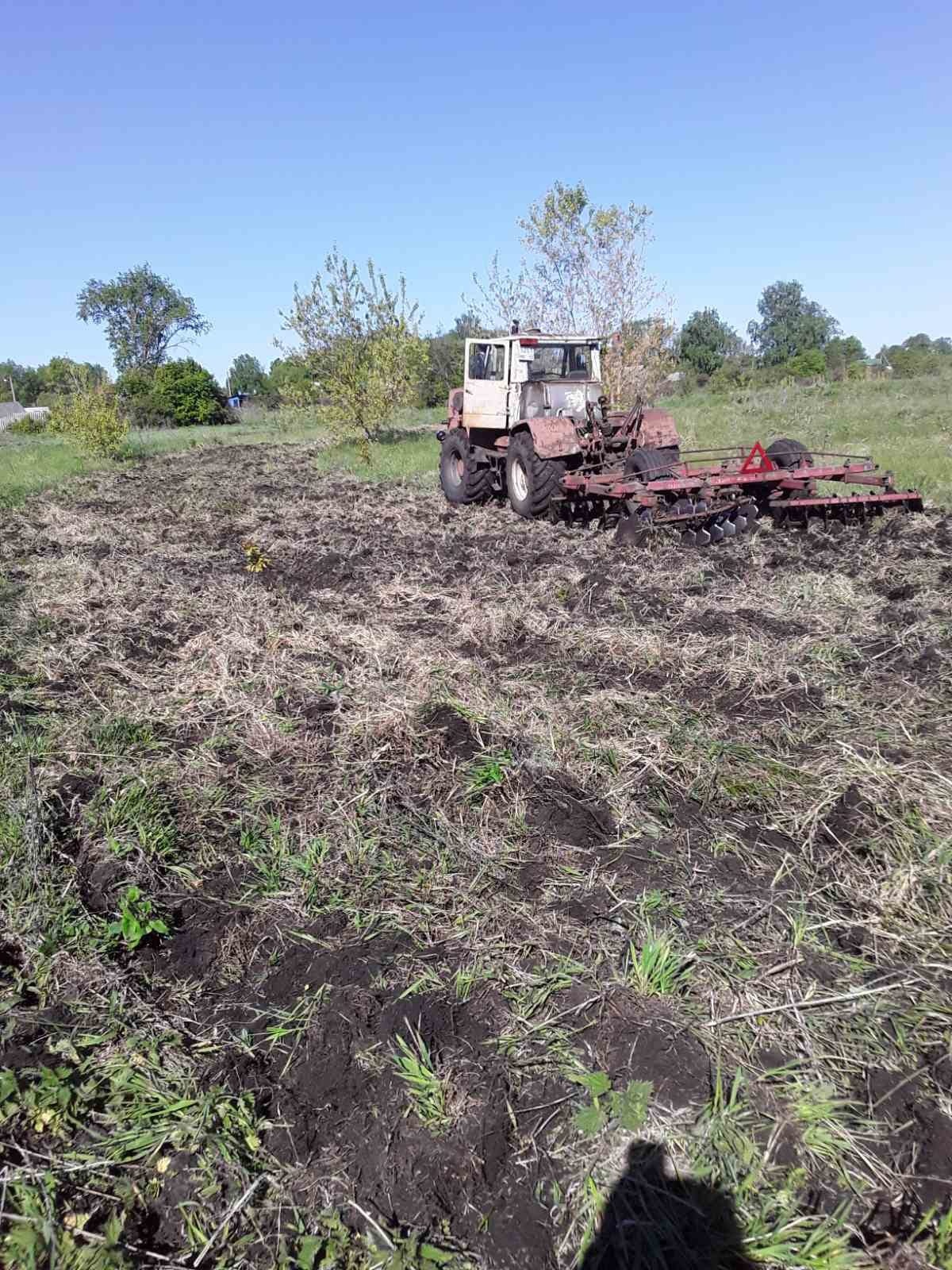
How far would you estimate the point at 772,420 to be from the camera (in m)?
20.5

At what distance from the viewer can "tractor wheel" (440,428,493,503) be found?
11156 mm

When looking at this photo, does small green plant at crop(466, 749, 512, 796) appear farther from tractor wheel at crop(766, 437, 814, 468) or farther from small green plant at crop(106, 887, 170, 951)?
tractor wheel at crop(766, 437, 814, 468)

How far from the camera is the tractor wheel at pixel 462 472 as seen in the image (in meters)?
11.2

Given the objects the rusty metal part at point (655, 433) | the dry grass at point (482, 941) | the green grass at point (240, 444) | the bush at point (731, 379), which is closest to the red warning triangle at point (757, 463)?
the rusty metal part at point (655, 433)

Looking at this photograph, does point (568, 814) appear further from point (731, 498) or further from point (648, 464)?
point (648, 464)

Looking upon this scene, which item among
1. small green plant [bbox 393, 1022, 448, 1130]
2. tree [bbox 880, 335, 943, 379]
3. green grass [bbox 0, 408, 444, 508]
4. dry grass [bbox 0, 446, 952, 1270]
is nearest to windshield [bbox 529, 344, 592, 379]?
green grass [bbox 0, 408, 444, 508]

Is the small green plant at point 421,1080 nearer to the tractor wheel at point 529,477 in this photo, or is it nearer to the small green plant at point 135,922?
the small green plant at point 135,922

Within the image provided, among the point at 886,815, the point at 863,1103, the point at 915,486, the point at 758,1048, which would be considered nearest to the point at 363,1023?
the point at 758,1048

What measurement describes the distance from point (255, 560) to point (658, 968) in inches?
249

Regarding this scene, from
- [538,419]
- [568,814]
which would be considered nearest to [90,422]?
[538,419]

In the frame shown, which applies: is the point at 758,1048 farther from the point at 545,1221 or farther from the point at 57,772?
the point at 57,772

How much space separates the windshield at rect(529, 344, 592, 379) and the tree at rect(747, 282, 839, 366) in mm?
51217

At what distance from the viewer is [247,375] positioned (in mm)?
81500

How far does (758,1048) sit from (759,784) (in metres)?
1.32
